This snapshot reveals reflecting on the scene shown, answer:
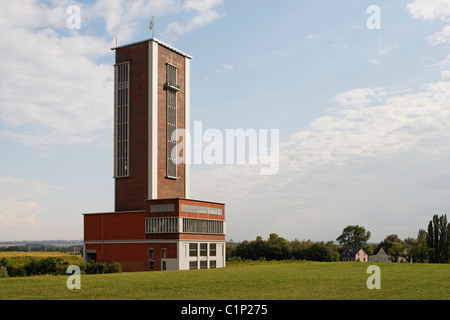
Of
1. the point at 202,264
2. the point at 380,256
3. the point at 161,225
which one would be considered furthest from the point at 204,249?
the point at 380,256

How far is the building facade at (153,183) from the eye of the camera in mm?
76875

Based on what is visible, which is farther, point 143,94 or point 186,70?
point 186,70

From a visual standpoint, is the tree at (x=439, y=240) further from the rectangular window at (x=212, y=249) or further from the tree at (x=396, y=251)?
the rectangular window at (x=212, y=249)

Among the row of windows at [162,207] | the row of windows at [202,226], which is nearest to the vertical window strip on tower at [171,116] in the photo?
the row of windows at [162,207]

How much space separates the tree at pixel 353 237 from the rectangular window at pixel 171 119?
116740 mm

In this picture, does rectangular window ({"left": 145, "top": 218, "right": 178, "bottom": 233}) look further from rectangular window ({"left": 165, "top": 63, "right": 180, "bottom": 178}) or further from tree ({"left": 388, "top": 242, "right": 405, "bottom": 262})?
tree ({"left": 388, "top": 242, "right": 405, "bottom": 262})

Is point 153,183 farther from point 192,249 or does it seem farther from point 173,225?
point 192,249

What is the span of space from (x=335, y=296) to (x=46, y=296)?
15.2m

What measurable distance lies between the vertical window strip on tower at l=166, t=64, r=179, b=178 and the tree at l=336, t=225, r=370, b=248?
117 m

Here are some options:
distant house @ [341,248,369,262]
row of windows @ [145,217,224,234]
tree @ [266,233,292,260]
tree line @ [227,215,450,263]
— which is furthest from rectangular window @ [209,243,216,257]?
distant house @ [341,248,369,262]

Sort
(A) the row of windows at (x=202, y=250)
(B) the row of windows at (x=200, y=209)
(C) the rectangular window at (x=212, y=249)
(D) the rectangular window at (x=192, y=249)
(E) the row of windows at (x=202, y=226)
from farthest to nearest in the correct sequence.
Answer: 1. (C) the rectangular window at (x=212, y=249)
2. (B) the row of windows at (x=200, y=209)
3. (A) the row of windows at (x=202, y=250)
4. (E) the row of windows at (x=202, y=226)
5. (D) the rectangular window at (x=192, y=249)

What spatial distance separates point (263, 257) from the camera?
4781 inches
